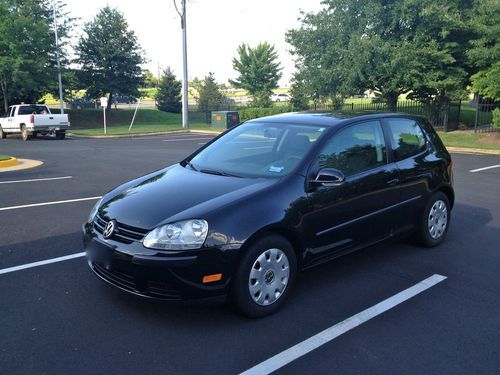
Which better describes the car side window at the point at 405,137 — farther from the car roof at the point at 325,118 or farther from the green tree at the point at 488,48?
the green tree at the point at 488,48

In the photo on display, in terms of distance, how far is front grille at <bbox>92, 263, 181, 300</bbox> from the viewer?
11.5 feet

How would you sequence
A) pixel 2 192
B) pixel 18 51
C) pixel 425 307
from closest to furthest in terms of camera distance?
pixel 425 307 → pixel 2 192 → pixel 18 51

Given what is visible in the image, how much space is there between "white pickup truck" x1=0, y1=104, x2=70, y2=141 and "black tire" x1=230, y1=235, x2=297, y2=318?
22.1 meters

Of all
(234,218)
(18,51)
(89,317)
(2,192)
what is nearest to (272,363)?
(234,218)

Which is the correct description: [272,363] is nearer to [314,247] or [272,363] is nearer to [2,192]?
[314,247]

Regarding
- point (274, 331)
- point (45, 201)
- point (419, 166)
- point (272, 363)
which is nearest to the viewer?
point (272, 363)

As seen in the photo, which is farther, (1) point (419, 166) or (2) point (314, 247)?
(1) point (419, 166)

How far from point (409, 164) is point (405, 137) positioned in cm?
35

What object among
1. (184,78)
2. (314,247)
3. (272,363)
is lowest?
(272,363)

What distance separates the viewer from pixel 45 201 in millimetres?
8062

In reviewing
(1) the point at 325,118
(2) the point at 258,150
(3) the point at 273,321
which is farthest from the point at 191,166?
(3) the point at 273,321

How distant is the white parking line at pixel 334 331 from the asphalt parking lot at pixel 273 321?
2 cm

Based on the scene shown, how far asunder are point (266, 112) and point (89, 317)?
28.5 meters

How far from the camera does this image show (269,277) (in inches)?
150
